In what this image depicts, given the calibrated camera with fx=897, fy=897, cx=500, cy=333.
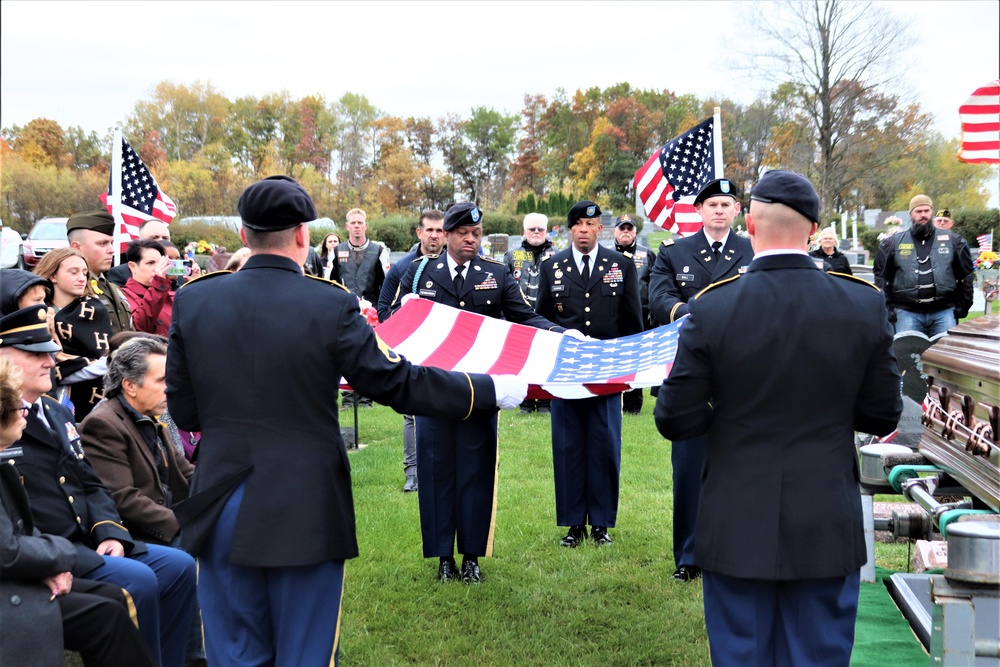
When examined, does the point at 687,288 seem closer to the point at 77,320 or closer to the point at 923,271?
the point at 77,320

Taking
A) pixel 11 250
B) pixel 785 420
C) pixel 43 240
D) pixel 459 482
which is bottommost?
pixel 459 482

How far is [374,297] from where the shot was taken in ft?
34.7

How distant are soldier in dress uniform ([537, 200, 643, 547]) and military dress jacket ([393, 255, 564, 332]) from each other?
717 mm

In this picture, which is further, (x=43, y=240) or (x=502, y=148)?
(x=502, y=148)

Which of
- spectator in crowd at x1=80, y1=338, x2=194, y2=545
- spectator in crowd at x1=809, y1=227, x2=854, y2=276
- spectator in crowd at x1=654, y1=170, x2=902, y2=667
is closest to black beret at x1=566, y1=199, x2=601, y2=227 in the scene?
spectator in crowd at x1=80, y1=338, x2=194, y2=545

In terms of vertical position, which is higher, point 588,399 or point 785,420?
point 785,420

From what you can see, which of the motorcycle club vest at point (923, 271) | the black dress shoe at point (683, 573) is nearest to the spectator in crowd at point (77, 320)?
the black dress shoe at point (683, 573)

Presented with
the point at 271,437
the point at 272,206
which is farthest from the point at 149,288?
the point at 271,437

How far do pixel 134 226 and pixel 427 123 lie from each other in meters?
63.9

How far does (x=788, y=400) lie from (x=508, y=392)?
1.00 metres

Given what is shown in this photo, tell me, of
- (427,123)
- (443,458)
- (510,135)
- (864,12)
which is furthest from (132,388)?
(510,135)

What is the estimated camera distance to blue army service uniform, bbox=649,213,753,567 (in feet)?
16.6

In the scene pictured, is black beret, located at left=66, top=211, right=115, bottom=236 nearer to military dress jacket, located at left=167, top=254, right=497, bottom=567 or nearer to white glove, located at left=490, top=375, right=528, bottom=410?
military dress jacket, located at left=167, top=254, right=497, bottom=567

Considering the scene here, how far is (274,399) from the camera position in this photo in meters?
2.74
